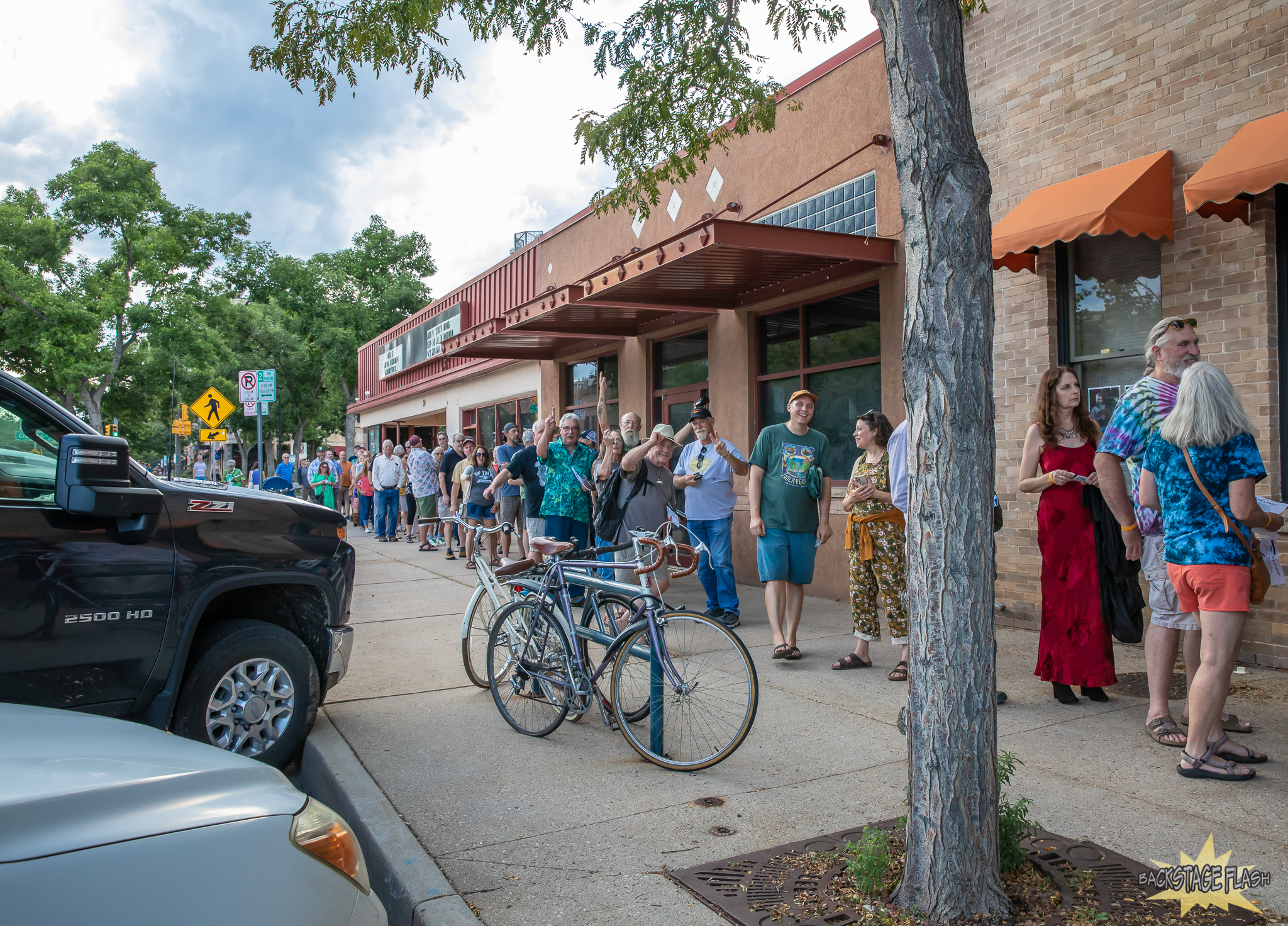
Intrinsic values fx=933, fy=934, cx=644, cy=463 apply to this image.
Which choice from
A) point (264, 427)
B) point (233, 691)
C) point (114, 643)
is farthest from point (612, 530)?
point (264, 427)

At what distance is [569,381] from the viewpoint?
1600 centimetres

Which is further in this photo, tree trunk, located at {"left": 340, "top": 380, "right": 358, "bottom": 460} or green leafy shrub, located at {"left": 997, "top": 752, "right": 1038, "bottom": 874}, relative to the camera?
tree trunk, located at {"left": 340, "top": 380, "right": 358, "bottom": 460}

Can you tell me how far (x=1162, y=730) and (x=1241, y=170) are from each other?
3.51 meters

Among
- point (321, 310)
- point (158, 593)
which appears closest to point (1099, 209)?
point (158, 593)

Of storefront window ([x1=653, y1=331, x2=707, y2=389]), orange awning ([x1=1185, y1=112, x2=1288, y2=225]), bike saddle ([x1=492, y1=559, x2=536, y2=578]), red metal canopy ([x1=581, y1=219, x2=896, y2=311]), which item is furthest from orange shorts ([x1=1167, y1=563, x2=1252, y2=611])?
storefront window ([x1=653, y1=331, x2=707, y2=389])

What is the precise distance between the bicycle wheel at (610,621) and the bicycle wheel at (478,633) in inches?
39.3

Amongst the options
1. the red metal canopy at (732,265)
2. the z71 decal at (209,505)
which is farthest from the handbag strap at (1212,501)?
the red metal canopy at (732,265)

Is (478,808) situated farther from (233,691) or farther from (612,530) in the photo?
(612,530)

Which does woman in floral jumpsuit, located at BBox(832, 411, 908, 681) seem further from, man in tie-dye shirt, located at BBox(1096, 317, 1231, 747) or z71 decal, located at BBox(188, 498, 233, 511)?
z71 decal, located at BBox(188, 498, 233, 511)

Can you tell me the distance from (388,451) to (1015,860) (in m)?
16.4

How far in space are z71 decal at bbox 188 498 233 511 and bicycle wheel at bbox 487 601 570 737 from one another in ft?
5.03

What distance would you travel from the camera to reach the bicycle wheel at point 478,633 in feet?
19.7

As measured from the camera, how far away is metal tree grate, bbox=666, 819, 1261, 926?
2902mm

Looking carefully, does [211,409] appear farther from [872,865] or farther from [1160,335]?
[872,865]
